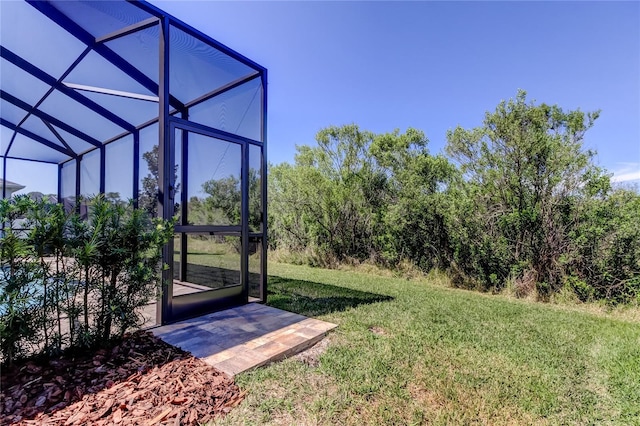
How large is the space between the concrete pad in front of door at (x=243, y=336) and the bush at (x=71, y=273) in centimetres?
60

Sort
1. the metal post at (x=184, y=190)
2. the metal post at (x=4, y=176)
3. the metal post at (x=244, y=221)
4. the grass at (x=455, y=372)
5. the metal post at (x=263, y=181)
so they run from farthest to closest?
the metal post at (x=4, y=176) < the metal post at (x=263, y=181) < the metal post at (x=244, y=221) < the metal post at (x=184, y=190) < the grass at (x=455, y=372)

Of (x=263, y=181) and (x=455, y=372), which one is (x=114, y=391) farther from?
(x=263, y=181)

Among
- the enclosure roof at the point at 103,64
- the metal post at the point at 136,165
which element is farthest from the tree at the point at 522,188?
the metal post at the point at 136,165

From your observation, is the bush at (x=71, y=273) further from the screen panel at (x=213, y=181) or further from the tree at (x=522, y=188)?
the tree at (x=522, y=188)

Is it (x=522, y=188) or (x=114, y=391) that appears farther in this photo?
(x=522, y=188)

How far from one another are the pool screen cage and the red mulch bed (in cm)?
108

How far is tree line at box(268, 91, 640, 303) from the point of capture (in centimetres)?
509

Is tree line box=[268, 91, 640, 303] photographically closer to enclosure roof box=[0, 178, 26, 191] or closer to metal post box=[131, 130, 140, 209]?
metal post box=[131, 130, 140, 209]

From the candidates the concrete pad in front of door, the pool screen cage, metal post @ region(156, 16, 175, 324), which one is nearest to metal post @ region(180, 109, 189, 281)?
the pool screen cage

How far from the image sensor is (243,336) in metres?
3.18

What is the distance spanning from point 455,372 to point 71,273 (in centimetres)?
329

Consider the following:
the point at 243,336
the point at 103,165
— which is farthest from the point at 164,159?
the point at 103,165

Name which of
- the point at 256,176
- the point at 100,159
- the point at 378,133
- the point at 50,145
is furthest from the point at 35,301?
the point at 378,133

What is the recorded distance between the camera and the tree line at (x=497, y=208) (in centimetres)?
509
